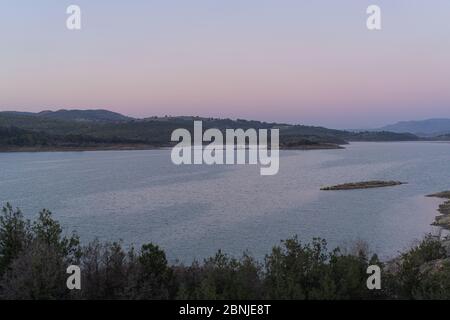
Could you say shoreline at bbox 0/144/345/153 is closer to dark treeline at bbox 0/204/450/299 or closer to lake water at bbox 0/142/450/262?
lake water at bbox 0/142/450/262

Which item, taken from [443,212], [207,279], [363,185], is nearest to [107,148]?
[363,185]

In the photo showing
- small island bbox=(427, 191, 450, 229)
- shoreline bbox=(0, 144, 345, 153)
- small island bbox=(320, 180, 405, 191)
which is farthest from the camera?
shoreline bbox=(0, 144, 345, 153)

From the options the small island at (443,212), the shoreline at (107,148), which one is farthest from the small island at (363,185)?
the shoreline at (107,148)

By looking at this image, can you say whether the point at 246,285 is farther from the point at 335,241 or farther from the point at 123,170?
→ the point at 123,170

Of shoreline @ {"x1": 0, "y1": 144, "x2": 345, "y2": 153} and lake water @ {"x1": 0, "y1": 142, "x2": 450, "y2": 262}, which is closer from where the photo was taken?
lake water @ {"x1": 0, "y1": 142, "x2": 450, "y2": 262}

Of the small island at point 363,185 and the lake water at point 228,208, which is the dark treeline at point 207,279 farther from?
the small island at point 363,185

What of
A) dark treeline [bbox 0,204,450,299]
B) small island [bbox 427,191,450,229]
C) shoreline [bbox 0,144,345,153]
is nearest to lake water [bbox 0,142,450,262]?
small island [bbox 427,191,450,229]
